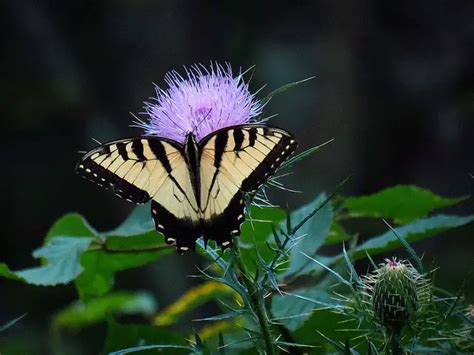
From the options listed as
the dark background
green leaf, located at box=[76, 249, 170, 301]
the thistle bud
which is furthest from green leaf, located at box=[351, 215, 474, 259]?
the dark background

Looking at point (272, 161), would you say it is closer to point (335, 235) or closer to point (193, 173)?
point (193, 173)

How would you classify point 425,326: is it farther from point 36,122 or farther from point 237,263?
point 36,122

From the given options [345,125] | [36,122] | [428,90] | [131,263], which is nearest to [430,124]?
[428,90]

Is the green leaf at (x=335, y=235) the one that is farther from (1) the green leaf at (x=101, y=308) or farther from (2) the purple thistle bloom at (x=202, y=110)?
(1) the green leaf at (x=101, y=308)

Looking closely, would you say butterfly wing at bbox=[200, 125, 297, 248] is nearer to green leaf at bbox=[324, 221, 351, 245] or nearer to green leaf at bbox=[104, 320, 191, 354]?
green leaf at bbox=[104, 320, 191, 354]

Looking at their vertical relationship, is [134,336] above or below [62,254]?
below

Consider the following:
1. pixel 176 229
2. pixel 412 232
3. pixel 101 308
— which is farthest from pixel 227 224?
pixel 101 308
